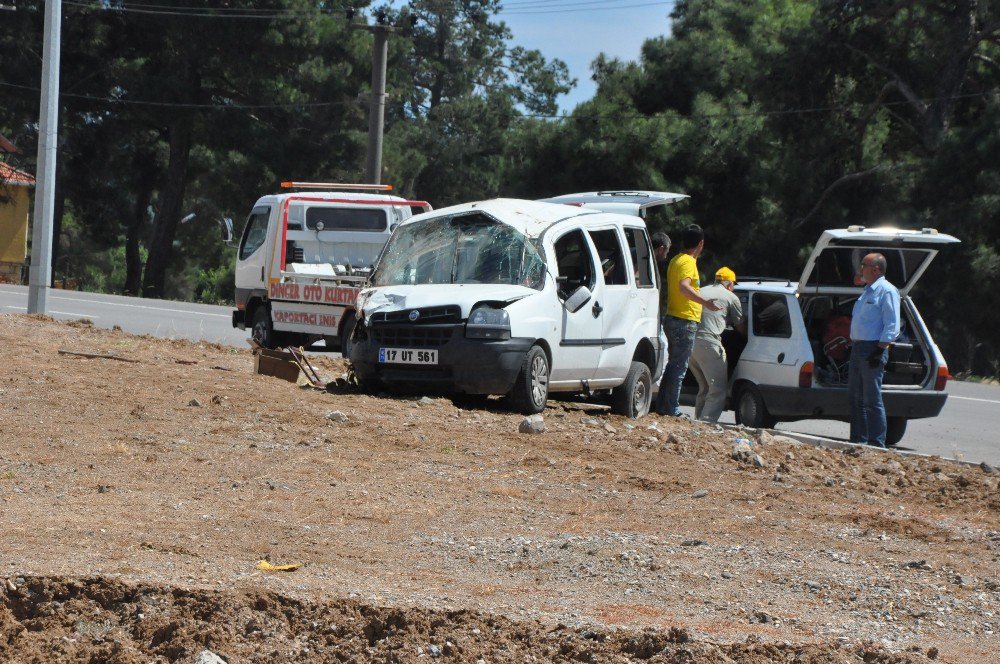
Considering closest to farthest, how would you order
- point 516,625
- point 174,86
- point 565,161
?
point 516,625
point 565,161
point 174,86

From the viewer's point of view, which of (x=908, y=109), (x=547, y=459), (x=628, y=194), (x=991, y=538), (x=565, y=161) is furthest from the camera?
(x=565, y=161)

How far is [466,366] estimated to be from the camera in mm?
10734

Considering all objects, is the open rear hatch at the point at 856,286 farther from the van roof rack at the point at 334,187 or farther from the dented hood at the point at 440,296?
the van roof rack at the point at 334,187

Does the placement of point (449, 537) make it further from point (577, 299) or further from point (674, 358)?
point (674, 358)

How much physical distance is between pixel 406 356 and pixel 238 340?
9.94m

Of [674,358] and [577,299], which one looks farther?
[674,358]

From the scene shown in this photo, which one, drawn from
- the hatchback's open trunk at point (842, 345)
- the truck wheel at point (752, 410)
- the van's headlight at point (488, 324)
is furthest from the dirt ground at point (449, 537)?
the hatchback's open trunk at point (842, 345)

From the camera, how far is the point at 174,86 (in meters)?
39.9

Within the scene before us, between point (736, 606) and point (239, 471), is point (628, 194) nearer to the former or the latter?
point (239, 471)

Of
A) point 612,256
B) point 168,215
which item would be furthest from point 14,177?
point 612,256

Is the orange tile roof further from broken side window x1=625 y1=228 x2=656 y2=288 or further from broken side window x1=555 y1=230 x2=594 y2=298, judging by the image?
broken side window x1=555 y1=230 x2=594 y2=298

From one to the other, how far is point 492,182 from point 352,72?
597 inches

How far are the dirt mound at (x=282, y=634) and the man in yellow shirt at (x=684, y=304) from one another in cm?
737

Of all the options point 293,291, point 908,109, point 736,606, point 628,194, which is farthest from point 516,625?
point 908,109
